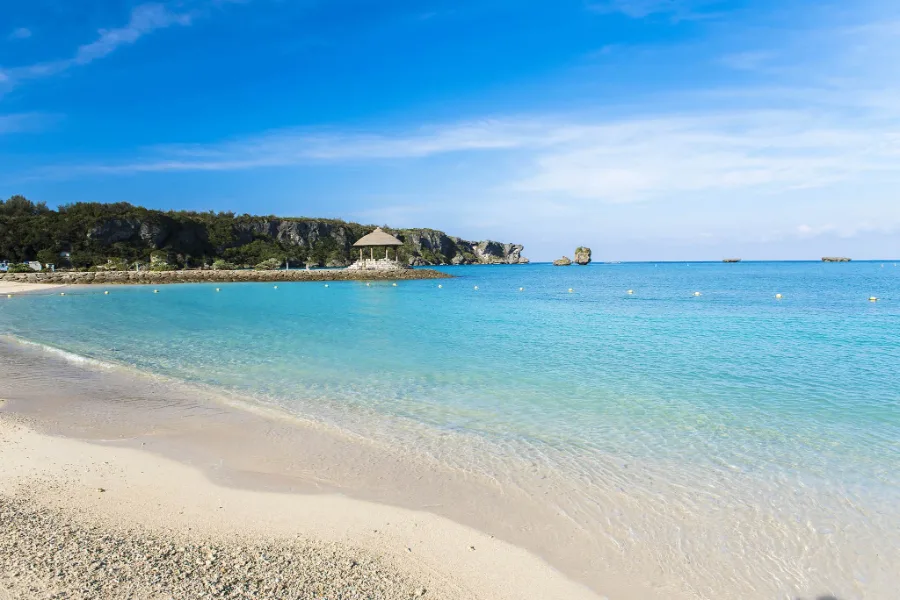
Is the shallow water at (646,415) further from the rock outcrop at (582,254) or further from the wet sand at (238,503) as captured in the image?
the rock outcrop at (582,254)

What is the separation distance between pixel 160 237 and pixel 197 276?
27054 millimetres

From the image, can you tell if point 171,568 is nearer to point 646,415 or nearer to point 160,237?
point 646,415

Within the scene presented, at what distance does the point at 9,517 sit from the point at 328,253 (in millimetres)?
106684

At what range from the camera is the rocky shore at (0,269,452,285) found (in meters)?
55.1

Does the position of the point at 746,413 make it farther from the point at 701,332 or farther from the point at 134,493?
the point at 701,332

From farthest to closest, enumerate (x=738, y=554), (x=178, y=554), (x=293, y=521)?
1. (x=293, y=521)
2. (x=738, y=554)
3. (x=178, y=554)

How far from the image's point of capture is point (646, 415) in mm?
7785

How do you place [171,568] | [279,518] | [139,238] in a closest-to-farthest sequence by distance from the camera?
[171,568] → [279,518] → [139,238]

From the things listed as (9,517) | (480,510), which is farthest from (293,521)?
(9,517)

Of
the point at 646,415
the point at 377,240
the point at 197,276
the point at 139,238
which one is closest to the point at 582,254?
the point at 377,240

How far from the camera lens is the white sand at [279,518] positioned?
3.55 m

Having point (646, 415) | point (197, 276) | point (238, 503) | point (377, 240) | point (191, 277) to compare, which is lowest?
point (646, 415)

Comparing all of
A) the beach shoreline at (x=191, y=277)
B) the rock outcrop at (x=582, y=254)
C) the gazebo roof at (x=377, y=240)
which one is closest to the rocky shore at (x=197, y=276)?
the beach shoreline at (x=191, y=277)

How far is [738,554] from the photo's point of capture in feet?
13.1
